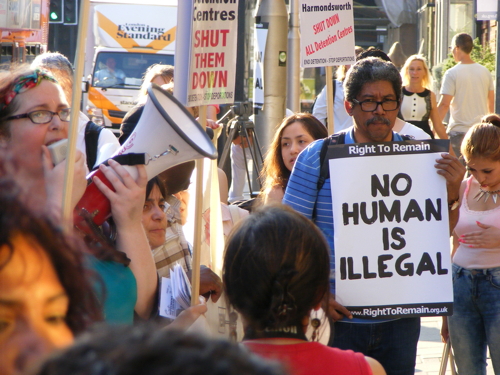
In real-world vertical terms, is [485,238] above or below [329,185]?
below

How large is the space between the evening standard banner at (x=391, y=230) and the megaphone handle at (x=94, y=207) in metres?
1.05

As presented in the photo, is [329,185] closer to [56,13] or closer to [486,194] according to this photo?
[486,194]

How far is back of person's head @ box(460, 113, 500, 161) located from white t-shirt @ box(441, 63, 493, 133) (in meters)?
5.66

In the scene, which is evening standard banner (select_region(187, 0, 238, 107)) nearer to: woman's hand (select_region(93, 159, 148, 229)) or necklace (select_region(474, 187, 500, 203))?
woman's hand (select_region(93, 159, 148, 229))

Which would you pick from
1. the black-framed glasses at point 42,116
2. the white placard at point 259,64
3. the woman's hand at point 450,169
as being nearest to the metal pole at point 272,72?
the white placard at point 259,64

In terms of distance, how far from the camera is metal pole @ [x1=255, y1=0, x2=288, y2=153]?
29.4 ft

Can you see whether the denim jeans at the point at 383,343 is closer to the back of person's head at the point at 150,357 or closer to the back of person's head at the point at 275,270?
the back of person's head at the point at 275,270

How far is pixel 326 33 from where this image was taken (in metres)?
4.74

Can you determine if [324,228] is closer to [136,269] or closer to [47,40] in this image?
[136,269]

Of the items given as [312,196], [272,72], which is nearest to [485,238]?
[312,196]

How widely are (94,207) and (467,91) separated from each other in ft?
25.3

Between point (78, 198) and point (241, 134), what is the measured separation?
5.68 metres

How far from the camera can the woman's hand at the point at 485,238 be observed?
3.35 meters

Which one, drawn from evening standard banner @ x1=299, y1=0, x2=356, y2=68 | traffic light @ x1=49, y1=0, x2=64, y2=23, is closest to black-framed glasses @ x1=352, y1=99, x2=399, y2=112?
evening standard banner @ x1=299, y1=0, x2=356, y2=68
